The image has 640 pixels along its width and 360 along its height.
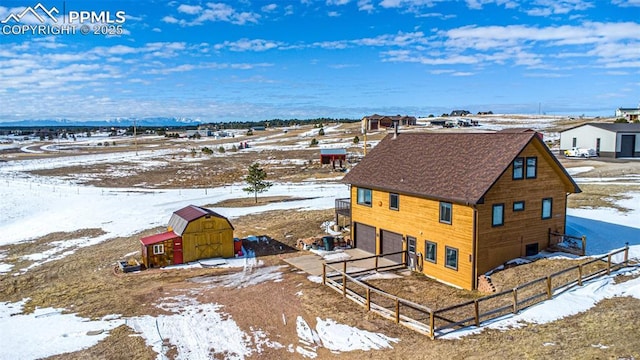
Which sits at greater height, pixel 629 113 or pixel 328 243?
pixel 629 113

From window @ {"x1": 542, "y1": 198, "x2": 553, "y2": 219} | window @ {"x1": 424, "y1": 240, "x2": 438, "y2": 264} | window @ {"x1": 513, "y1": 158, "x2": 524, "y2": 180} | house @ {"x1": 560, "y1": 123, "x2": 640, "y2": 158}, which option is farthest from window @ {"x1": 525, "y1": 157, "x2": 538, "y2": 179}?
house @ {"x1": 560, "y1": 123, "x2": 640, "y2": 158}

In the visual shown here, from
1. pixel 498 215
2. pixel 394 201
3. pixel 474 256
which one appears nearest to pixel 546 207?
pixel 498 215

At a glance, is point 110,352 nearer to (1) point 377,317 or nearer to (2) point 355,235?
(1) point 377,317

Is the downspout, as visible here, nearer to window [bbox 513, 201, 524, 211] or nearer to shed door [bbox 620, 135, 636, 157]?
window [bbox 513, 201, 524, 211]

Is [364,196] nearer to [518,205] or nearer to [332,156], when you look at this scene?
[518,205]

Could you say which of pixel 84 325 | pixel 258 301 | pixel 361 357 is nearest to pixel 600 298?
pixel 361 357

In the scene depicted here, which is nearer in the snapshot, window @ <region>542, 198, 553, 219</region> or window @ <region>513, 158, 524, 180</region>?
window @ <region>513, 158, 524, 180</region>

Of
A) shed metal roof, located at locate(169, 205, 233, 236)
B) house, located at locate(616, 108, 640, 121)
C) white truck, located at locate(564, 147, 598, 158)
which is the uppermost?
house, located at locate(616, 108, 640, 121)
